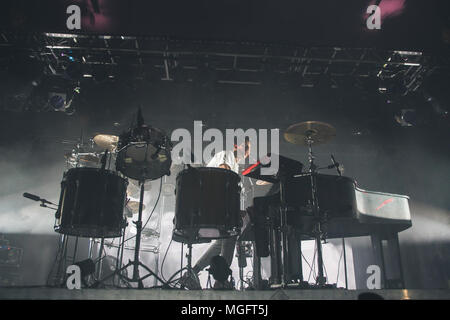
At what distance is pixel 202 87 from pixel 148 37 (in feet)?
6.21

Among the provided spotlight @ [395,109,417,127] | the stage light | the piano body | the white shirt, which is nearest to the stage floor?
the stage light

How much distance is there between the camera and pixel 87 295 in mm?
2576

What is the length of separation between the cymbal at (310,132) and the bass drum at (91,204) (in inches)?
105

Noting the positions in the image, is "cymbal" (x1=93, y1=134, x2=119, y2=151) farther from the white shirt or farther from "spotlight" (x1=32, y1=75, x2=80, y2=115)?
the white shirt

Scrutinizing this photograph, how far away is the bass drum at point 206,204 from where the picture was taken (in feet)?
12.9

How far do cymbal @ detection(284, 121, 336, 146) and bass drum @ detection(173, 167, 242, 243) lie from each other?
1493mm

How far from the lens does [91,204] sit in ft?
12.8

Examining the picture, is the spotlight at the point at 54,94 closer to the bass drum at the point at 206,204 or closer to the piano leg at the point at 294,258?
the bass drum at the point at 206,204

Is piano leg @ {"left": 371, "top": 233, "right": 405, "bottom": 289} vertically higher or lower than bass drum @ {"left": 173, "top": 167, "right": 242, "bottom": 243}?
lower

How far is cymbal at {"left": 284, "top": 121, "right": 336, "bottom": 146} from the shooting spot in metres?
5.11

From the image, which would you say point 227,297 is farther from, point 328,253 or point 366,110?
point 328,253

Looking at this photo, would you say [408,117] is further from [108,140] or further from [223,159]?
[108,140]

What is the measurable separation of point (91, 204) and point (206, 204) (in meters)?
1.31

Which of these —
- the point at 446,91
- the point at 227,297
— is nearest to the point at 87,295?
the point at 227,297
